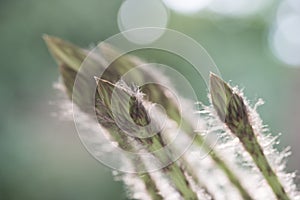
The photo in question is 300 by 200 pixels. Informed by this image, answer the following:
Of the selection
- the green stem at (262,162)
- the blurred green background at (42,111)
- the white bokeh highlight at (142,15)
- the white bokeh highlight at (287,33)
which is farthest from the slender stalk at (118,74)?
the white bokeh highlight at (287,33)

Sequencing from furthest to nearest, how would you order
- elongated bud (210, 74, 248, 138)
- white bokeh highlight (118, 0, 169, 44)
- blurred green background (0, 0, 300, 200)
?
white bokeh highlight (118, 0, 169, 44) → blurred green background (0, 0, 300, 200) → elongated bud (210, 74, 248, 138)

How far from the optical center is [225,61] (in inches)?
111

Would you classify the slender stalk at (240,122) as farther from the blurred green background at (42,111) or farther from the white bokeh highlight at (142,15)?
the white bokeh highlight at (142,15)

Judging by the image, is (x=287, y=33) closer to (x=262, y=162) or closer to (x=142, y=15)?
(x=142, y=15)

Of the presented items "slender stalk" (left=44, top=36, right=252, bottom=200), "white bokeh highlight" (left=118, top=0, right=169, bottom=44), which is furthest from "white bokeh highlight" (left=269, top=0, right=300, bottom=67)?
"slender stalk" (left=44, top=36, right=252, bottom=200)

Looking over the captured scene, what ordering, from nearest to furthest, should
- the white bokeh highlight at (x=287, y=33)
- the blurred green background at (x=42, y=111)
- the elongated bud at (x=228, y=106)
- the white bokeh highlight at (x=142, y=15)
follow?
the elongated bud at (x=228, y=106) < the blurred green background at (x=42, y=111) < the white bokeh highlight at (x=142, y=15) < the white bokeh highlight at (x=287, y=33)

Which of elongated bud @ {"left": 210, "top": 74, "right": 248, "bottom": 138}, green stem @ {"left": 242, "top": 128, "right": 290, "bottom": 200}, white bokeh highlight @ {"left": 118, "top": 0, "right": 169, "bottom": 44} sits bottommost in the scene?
green stem @ {"left": 242, "top": 128, "right": 290, "bottom": 200}

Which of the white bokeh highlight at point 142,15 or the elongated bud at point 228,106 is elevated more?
the white bokeh highlight at point 142,15

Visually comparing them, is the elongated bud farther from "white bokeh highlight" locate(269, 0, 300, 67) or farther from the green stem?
"white bokeh highlight" locate(269, 0, 300, 67)

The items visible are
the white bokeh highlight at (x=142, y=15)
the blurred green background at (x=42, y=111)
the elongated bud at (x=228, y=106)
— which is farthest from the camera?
the white bokeh highlight at (x=142, y=15)

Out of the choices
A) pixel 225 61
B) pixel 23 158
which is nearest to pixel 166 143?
pixel 23 158

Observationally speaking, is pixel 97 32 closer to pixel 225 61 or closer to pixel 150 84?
pixel 225 61

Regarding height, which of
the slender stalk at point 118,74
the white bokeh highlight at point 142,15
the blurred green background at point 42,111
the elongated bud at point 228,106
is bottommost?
the elongated bud at point 228,106

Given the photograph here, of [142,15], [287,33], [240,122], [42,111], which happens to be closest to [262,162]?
[240,122]
